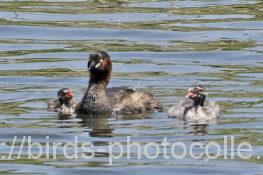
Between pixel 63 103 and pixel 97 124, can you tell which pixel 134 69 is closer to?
pixel 63 103

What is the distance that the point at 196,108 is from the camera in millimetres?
18703

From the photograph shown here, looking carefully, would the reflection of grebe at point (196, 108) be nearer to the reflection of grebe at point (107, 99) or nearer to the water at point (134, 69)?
the water at point (134, 69)

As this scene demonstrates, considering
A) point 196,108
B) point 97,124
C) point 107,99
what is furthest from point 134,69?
point 97,124

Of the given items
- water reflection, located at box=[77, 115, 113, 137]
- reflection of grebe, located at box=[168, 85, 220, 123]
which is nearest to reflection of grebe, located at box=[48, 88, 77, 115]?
water reflection, located at box=[77, 115, 113, 137]

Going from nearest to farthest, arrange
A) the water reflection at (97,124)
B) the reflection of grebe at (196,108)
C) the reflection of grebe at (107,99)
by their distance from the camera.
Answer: the water reflection at (97,124) → the reflection of grebe at (196,108) → the reflection of grebe at (107,99)

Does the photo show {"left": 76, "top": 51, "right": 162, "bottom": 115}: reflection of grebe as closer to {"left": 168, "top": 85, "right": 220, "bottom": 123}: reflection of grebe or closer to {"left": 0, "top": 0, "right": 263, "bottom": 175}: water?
{"left": 0, "top": 0, "right": 263, "bottom": 175}: water

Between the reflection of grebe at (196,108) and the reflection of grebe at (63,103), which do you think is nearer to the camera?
the reflection of grebe at (196,108)

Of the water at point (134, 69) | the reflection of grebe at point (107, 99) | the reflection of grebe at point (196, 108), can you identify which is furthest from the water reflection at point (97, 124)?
the reflection of grebe at point (196, 108)

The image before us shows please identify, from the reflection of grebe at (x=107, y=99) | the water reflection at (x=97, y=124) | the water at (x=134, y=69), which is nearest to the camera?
the water at (x=134, y=69)

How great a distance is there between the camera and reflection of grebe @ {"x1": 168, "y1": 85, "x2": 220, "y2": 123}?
18.4m

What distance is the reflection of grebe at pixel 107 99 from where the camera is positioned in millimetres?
19250

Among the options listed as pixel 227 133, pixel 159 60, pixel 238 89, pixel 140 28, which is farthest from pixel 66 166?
pixel 140 28

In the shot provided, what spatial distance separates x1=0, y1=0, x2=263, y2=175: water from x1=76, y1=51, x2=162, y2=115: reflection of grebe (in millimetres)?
345

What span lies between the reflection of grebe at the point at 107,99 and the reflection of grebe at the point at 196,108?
573 mm
